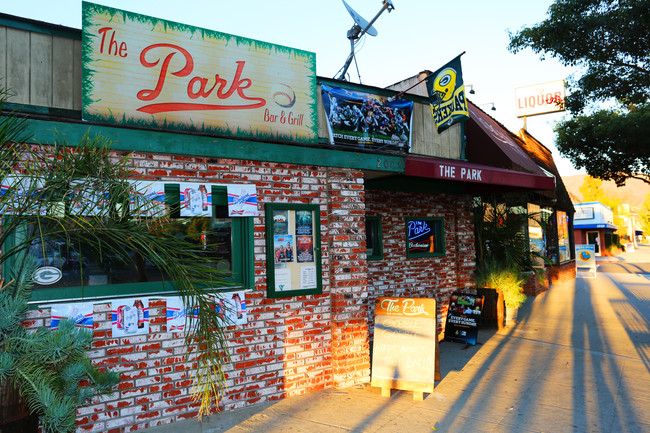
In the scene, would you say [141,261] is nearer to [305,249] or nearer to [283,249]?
[283,249]

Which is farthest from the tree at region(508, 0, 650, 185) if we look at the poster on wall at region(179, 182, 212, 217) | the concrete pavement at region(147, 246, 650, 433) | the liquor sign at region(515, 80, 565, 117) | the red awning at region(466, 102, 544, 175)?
the liquor sign at region(515, 80, 565, 117)

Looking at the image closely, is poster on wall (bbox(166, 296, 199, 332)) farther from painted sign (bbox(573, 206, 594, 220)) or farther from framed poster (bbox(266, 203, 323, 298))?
painted sign (bbox(573, 206, 594, 220))

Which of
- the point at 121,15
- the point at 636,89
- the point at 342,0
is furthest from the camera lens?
the point at 636,89

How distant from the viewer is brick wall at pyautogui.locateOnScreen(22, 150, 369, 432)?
463 cm

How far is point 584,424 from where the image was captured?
183 inches

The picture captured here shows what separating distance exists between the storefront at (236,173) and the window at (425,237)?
1515 millimetres

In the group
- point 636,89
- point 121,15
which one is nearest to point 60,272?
point 121,15

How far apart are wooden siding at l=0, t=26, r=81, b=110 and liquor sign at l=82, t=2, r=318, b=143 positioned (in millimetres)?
210

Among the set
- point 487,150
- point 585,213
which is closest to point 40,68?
point 487,150

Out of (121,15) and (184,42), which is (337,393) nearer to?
(184,42)

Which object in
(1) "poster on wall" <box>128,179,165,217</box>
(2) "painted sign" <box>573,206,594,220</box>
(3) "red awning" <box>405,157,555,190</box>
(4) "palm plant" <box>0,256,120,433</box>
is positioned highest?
(2) "painted sign" <box>573,206,594,220</box>

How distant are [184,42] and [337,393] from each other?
14.6ft

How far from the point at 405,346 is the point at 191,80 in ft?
13.0

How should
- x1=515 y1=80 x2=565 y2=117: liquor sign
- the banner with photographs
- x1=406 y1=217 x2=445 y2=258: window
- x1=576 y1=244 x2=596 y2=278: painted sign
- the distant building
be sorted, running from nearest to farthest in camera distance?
the banner with photographs → x1=406 y1=217 x2=445 y2=258: window → x1=576 y1=244 x2=596 y2=278: painted sign → x1=515 y1=80 x2=565 y2=117: liquor sign → the distant building
